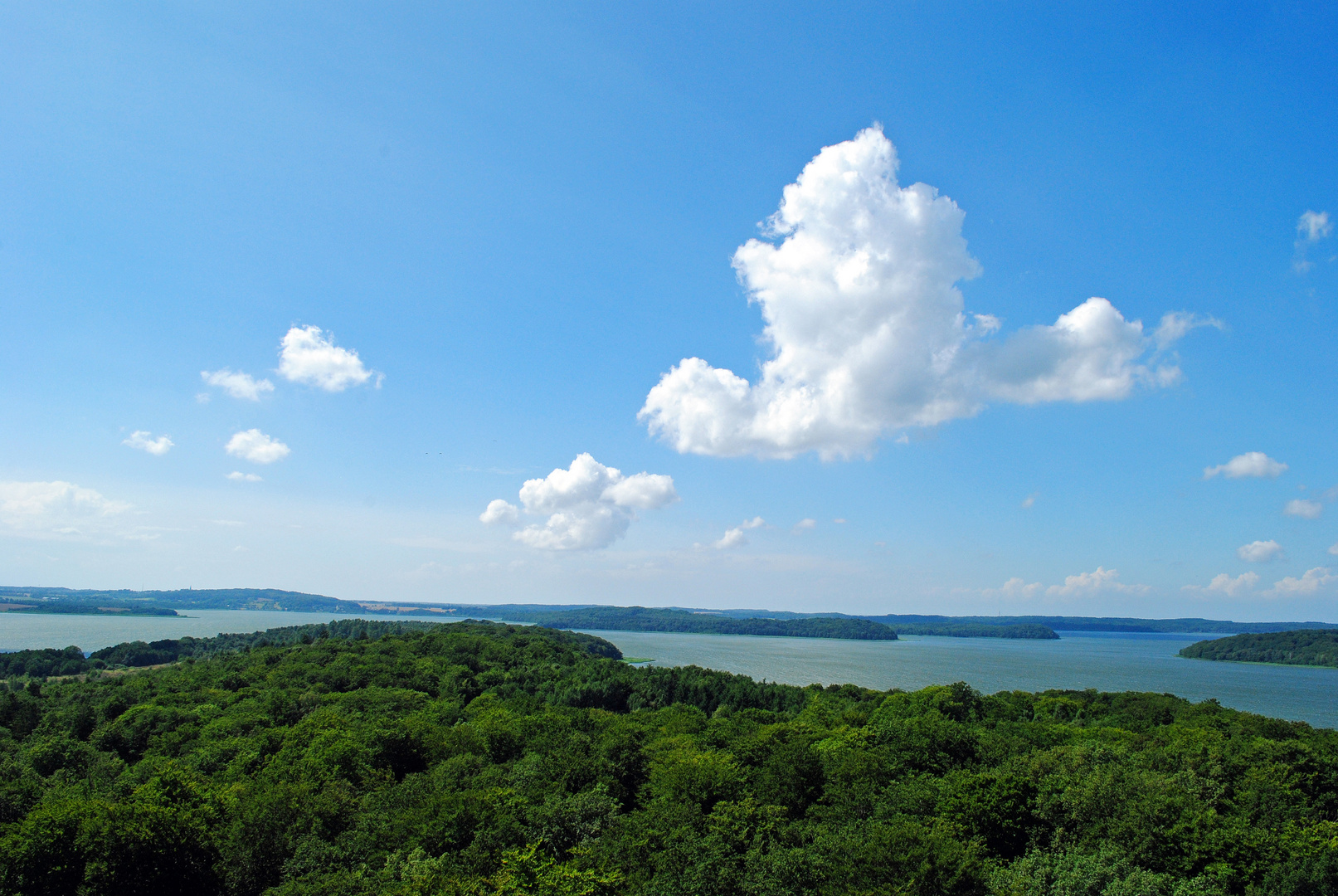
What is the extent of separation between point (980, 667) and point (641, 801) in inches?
4531

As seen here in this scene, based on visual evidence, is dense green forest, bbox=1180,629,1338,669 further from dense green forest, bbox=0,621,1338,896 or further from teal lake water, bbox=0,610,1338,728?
dense green forest, bbox=0,621,1338,896

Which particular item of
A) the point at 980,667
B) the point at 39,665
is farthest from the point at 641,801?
the point at 980,667

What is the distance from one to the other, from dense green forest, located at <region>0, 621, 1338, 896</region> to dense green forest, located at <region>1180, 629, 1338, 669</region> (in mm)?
148537

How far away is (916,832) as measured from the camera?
1966 cm

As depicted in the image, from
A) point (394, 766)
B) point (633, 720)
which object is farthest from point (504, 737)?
point (633, 720)

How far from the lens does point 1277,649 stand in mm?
161750

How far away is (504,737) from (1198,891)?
31.6m

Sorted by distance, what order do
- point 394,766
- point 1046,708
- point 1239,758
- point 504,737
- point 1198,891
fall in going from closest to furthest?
1. point 1198,891
2. point 1239,758
3. point 394,766
4. point 504,737
5. point 1046,708

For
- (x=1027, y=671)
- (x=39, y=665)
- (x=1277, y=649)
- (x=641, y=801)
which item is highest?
(x=641, y=801)

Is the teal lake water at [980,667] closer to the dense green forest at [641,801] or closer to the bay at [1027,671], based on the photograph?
the bay at [1027,671]

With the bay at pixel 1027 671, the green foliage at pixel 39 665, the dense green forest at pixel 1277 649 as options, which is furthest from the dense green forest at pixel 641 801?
the dense green forest at pixel 1277 649

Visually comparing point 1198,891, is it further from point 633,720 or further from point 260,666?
point 260,666

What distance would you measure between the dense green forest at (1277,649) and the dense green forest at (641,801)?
149 metres

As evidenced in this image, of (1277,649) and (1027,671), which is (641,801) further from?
(1277,649)
